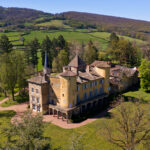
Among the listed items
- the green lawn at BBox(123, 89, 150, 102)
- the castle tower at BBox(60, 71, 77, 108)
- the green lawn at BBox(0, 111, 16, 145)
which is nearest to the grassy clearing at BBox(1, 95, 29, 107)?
the green lawn at BBox(0, 111, 16, 145)

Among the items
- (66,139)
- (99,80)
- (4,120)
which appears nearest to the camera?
(66,139)

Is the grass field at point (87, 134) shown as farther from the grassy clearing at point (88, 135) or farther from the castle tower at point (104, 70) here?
the castle tower at point (104, 70)

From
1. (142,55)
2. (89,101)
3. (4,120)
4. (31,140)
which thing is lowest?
(4,120)

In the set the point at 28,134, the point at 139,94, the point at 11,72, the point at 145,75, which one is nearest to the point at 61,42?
the point at 11,72

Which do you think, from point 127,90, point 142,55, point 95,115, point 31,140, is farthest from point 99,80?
point 142,55

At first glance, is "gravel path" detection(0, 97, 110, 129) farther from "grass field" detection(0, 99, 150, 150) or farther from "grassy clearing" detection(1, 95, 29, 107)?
"grassy clearing" detection(1, 95, 29, 107)

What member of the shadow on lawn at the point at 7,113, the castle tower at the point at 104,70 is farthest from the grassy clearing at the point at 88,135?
the shadow on lawn at the point at 7,113

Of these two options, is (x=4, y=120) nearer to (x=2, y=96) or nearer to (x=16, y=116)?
(x=16, y=116)
